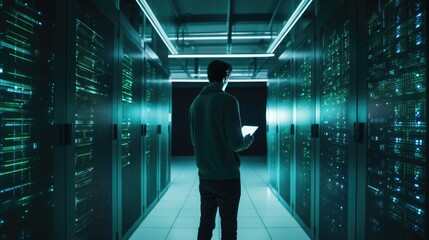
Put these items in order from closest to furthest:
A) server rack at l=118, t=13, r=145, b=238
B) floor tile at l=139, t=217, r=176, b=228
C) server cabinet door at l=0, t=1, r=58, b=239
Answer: server cabinet door at l=0, t=1, r=58, b=239 → server rack at l=118, t=13, r=145, b=238 → floor tile at l=139, t=217, r=176, b=228

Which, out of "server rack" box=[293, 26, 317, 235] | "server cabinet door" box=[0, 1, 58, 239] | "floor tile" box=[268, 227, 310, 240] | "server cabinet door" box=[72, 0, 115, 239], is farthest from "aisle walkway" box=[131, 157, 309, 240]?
"server cabinet door" box=[0, 1, 58, 239]

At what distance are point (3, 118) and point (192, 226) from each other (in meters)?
2.40

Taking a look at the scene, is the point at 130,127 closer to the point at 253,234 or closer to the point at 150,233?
the point at 150,233

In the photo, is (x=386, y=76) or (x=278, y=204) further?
(x=278, y=204)

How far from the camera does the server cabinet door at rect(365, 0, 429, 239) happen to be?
1112 millimetres

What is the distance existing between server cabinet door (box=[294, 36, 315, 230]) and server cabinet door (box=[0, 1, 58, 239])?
2.11 metres

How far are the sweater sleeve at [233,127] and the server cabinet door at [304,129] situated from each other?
4.05 feet

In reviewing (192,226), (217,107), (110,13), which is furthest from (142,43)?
(192,226)

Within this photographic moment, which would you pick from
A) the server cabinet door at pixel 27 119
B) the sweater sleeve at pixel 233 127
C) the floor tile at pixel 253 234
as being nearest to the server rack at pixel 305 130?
the floor tile at pixel 253 234

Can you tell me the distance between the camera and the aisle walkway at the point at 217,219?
2785 mm

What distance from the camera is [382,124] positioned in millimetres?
1382

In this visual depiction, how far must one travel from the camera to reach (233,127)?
157cm

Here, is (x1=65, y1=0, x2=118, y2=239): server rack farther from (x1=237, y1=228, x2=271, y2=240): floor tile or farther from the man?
(x1=237, y1=228, x2=271, y2=240): floor tile

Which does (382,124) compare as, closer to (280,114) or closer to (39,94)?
(39,94)
